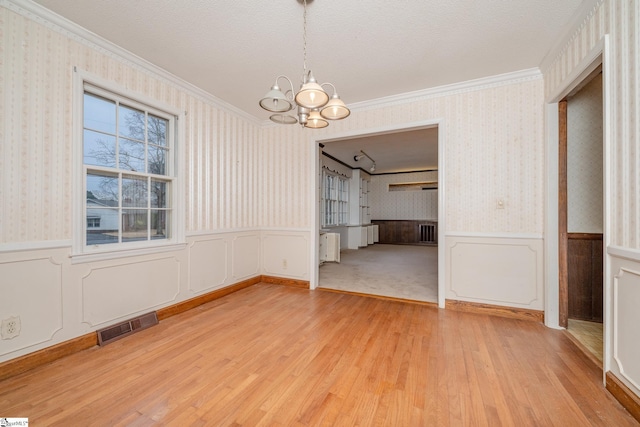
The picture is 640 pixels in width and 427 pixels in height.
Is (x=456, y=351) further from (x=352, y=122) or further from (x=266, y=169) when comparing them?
(x=266, y=169)

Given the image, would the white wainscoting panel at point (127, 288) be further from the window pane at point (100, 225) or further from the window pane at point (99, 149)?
the window pane at point (99, 149)

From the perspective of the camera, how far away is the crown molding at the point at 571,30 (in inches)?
73.4

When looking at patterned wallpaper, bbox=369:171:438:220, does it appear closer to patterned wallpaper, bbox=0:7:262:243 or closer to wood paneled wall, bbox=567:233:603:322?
wood paneled wall, bbox=567:233:603:322

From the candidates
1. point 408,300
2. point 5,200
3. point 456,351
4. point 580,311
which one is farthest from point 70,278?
point 580,311

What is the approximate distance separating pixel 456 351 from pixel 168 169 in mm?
3499

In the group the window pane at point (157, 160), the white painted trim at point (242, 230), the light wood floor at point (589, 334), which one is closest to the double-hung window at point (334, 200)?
the white painted trim at point (242, 230)

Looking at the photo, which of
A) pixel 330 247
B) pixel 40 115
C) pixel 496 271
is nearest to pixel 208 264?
pixel 40 115

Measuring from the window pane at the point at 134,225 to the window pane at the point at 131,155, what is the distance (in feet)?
1.47

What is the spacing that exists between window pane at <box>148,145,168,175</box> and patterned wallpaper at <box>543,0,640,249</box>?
3930 mm

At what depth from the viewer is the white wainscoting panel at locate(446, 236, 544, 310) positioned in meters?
2.79

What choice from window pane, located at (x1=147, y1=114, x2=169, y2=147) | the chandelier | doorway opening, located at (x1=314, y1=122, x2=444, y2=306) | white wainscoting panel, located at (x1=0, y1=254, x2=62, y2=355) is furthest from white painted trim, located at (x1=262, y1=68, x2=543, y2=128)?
white wainscoting panel, located at (x1=0, y1=254, x2=62, y2=355)

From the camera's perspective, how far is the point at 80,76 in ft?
7.29

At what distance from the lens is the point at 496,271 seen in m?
2.94

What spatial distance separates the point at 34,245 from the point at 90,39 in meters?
1.81
